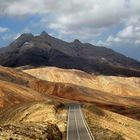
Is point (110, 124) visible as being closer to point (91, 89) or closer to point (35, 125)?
point (35, 125)

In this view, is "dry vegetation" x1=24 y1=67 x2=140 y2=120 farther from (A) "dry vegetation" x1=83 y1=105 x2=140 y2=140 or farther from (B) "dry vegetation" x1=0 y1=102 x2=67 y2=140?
(B) "dry vegetation" x1=0 y1=102 x2=67 y2=140

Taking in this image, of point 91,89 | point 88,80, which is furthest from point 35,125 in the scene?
point 88,80

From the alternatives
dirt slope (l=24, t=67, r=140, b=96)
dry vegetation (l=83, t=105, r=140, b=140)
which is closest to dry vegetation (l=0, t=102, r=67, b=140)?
dry vegetation (l=83, t=105, r=140, b=140)

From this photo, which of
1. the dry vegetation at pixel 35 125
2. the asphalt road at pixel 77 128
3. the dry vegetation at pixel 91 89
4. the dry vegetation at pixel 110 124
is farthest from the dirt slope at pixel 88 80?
the asphalt road at pixel 77 128

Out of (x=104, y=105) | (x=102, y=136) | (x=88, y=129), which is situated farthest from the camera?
(x=104, y=105)

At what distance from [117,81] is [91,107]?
118m

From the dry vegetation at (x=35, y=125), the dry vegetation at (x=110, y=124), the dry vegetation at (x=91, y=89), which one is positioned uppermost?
the dry vegetation at (x=91, y=89)

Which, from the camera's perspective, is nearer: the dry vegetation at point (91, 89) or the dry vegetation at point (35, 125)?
the dry vegetation at point (35, 125)

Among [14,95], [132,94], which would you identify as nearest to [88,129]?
[14,95]

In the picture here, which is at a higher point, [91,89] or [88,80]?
[88,80]

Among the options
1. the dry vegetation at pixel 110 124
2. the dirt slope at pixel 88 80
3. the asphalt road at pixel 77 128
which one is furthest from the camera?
the dirt slope at pixel 88 80

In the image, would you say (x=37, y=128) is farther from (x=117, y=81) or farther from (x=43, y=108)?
(x=117, y=81)

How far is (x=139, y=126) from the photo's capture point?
7475cm

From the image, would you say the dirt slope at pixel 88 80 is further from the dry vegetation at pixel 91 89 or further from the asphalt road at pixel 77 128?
the asphalt road at pixel 77 128
